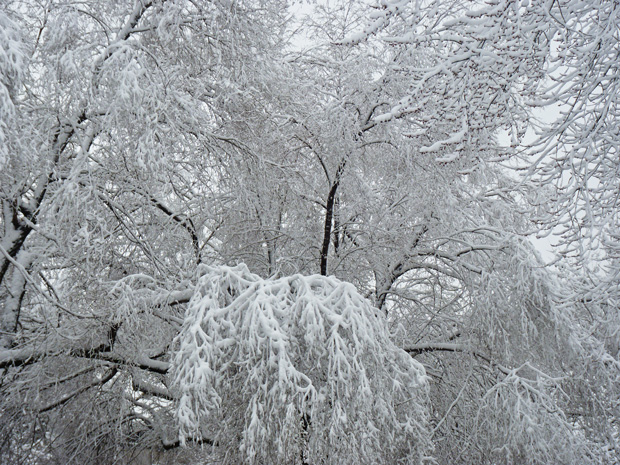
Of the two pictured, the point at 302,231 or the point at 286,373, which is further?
the point at 302,231

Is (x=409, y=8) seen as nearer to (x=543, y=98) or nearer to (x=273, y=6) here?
(x=543, y=98)

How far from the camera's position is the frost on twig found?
3.64 metres

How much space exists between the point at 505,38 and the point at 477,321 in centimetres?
332

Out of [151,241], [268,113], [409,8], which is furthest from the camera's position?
[268,113]

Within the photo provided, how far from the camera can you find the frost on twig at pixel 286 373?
3.64 meters

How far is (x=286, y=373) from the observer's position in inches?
145

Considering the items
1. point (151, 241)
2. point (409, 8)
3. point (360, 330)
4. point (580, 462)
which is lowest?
point (580, 462)

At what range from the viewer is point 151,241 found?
610cm

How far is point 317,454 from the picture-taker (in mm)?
3752

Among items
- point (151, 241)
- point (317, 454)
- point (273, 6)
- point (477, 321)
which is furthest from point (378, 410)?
point (273, 6)

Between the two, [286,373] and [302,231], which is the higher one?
[302,231]

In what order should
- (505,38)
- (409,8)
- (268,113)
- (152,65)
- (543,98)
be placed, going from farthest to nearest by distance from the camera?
1. (268,113)
2. (152,65)
3. (409,8)
4. (505,38)
5. (543,98)

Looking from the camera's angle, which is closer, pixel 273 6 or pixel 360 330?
pixel 360 330

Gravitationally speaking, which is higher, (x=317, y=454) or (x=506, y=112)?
(x=506, y=112)
